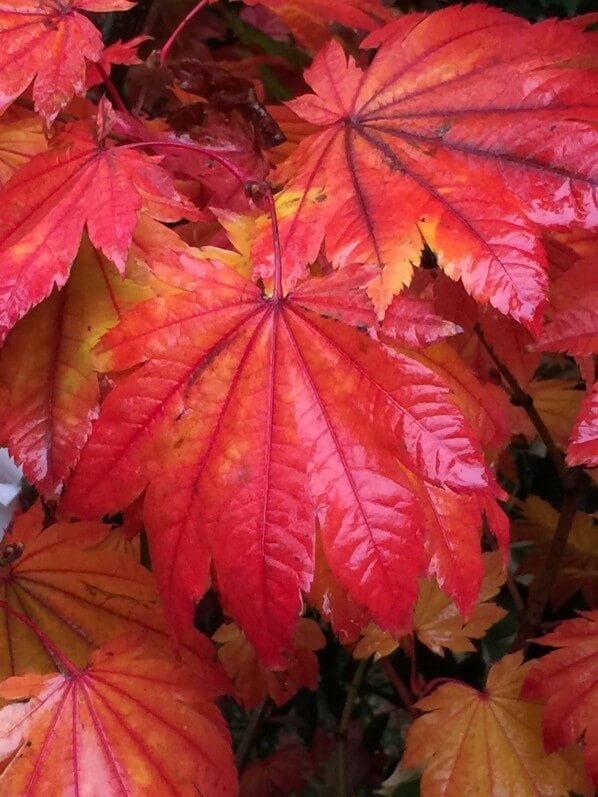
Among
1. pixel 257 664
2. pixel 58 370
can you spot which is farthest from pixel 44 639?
pixel 257 664

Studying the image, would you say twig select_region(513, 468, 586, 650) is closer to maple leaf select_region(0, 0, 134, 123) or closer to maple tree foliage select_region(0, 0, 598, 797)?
maple tree foliage select_region(0, 0, 598, 797)

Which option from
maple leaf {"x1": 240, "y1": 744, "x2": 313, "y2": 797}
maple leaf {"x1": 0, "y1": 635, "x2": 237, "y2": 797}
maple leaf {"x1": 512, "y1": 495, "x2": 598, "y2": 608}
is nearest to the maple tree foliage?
maple leaf {"x1": 0, "y1": 635, "x2": 237, "y2": 797}

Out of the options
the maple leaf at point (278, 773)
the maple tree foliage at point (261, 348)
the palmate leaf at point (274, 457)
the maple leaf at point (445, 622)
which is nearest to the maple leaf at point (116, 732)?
the maple tree foliage at point (261, 348)

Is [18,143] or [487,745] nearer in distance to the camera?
[18,143]

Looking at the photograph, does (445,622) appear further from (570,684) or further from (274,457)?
(274,457)

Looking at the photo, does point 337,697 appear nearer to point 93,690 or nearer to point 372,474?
point 93,690

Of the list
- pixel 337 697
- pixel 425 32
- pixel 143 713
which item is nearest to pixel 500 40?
pixel 425 32
